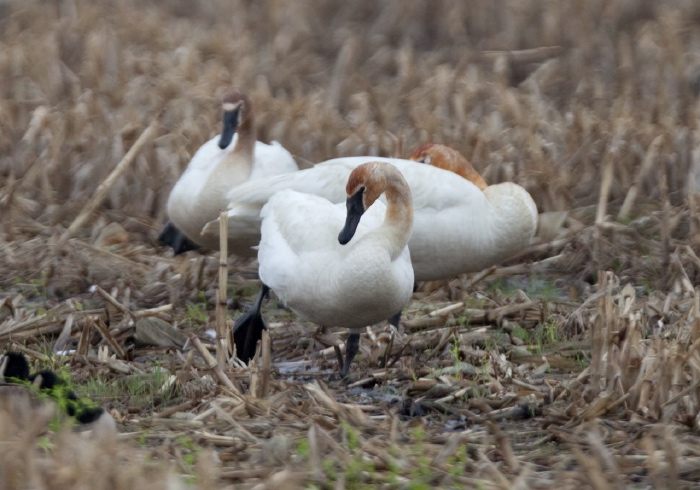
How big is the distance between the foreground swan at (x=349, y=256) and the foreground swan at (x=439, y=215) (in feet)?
1.78

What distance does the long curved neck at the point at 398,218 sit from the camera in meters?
4.84

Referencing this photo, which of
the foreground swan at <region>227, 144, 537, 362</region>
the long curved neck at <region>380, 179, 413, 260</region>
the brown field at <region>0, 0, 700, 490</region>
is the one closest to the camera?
the brown field at <region>0, 0, 700, 490</region>

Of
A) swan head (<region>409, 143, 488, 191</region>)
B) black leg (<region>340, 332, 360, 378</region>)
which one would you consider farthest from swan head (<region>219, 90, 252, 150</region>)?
black leg (<region>340, 332, 360, 378</region>)

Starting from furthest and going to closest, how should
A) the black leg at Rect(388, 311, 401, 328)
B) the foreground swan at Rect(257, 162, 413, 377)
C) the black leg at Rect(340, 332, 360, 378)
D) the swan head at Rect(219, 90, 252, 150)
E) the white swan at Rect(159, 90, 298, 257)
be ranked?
the swan head at Rect(219, 90, 252, 150)
the white swan at Rect(159, 90, 298, 257)
the black leg at Rect(388, 311, 401, 328)
the black leg at Rect(340, 332, 360, 378)
the foreground swan at Rect(257, 162, 413, 377)

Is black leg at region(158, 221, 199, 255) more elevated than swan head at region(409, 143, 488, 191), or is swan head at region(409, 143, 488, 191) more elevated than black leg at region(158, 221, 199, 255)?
swan head at region(409, 143, 488, 191)

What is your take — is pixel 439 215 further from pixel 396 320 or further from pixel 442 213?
pixel 396 320

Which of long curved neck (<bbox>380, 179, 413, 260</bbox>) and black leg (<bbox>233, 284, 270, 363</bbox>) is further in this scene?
black leg (<bbox>233, 284, 270, 363</bbox>)

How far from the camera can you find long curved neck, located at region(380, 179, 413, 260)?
4.84 m

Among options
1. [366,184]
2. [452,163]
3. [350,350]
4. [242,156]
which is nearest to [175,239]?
[242,156]

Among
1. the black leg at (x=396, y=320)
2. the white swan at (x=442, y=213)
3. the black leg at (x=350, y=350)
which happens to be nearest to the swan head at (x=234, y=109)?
the white swan at (x=442, y=213)

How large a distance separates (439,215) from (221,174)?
131 cm

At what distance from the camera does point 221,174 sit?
6492 mm

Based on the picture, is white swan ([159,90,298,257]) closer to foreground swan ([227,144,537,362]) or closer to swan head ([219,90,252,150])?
swan head ([219,90,252,150])

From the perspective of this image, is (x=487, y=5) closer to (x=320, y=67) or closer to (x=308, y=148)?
(x=320, y=67)
